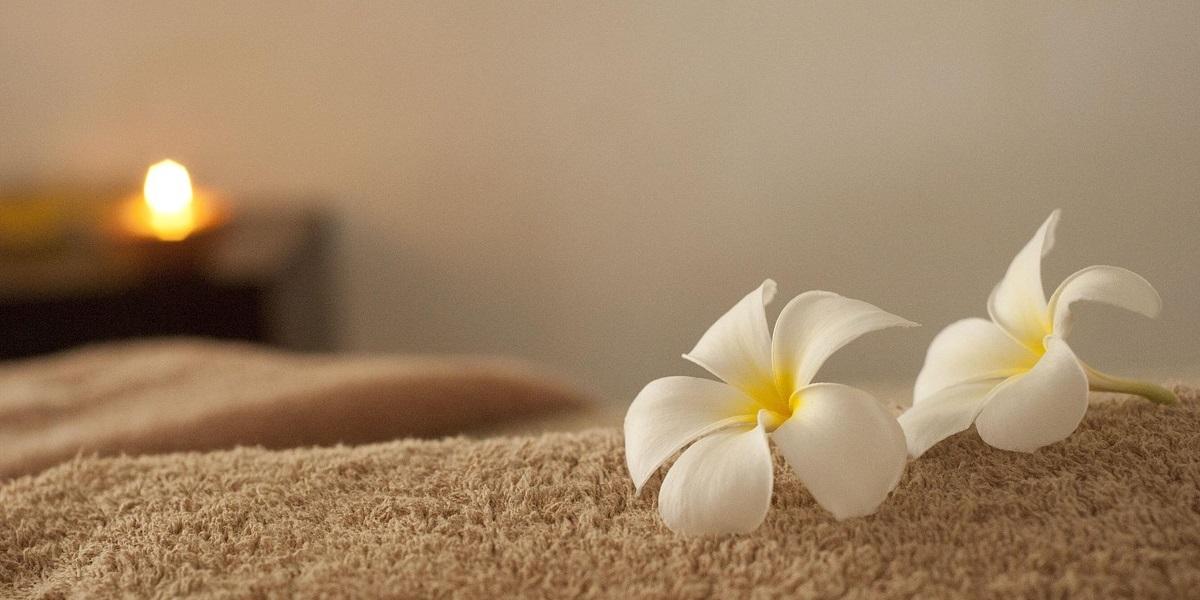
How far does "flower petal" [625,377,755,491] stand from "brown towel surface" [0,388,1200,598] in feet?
0.09

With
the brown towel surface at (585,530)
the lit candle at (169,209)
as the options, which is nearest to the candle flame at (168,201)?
the lit candle at (169,209)

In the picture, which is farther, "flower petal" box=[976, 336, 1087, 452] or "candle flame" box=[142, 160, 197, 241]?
"candle flame" box=[142, 160, 197, 241]

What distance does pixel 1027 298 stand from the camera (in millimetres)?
400

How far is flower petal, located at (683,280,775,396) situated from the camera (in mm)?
370

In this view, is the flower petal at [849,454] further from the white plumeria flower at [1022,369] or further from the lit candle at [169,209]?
the lit candle at [169,209]

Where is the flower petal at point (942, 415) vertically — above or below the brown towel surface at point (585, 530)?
above

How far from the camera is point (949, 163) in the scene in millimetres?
1853

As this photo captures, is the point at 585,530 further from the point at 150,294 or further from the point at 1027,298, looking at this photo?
the point at 150,294

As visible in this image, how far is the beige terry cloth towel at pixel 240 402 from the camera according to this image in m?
0.71

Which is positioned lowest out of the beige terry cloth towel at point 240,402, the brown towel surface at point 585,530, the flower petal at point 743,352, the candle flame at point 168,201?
the beige terry cloth towel at point 240,402

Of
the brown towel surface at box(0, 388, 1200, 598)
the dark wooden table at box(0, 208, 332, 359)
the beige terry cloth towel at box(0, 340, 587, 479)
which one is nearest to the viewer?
the brown towel surface at box(0, 388, 1200, 598)

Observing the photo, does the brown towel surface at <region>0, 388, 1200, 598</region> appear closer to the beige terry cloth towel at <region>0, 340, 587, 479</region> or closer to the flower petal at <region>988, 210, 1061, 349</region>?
the flower petal at <region>988, 210, 1061, 349</region>

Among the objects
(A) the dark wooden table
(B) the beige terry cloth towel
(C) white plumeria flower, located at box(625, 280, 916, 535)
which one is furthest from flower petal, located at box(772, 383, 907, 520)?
(A) the dark wooden table

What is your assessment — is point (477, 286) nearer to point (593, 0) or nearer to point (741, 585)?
point (593, 0)
